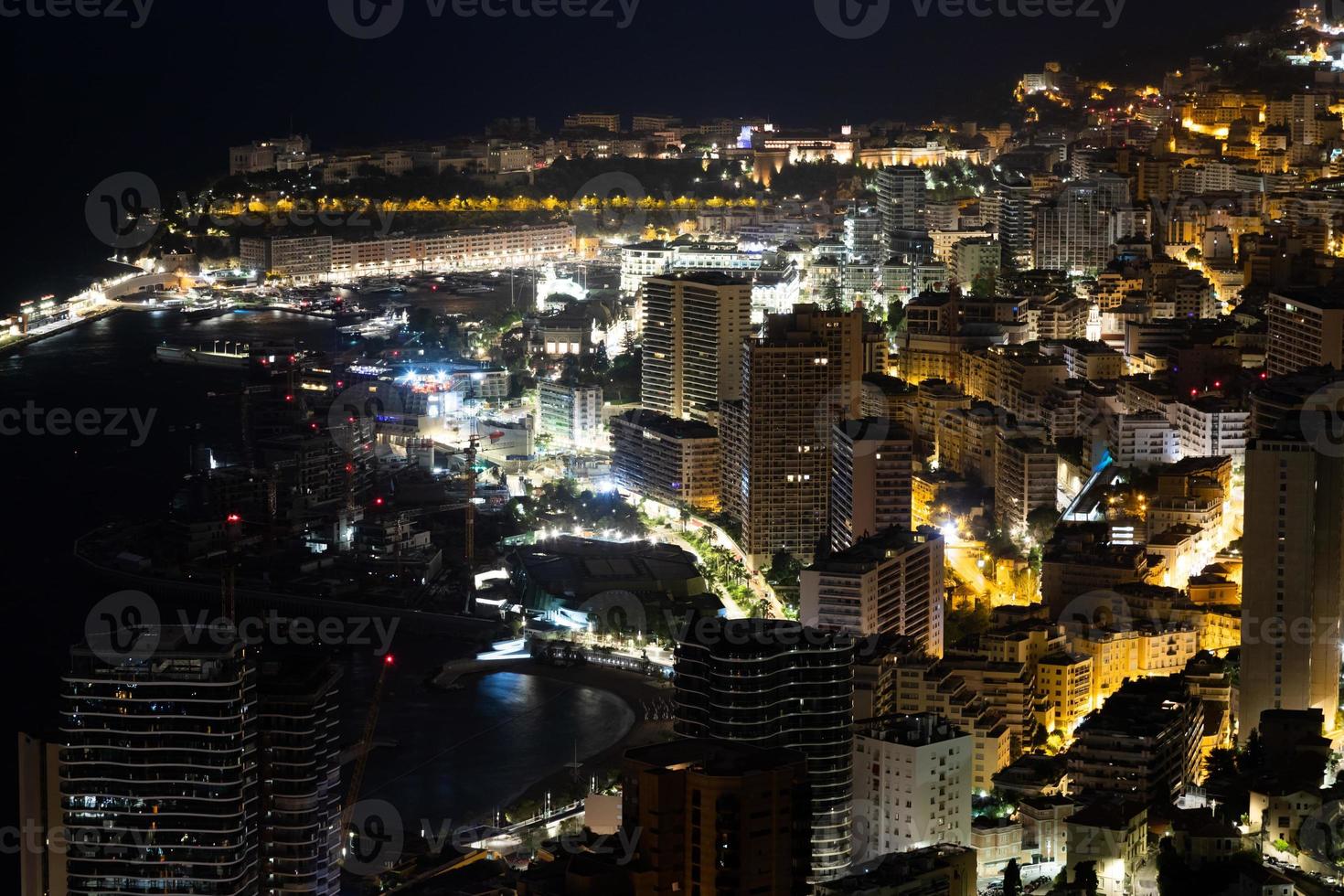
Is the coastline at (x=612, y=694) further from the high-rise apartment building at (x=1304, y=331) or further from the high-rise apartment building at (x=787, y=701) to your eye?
the high-rise apartment building at (x=1304, y=331)

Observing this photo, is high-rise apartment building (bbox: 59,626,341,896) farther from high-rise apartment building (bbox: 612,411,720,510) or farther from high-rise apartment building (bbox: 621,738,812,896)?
high-rise apartment building (bbox: 612,411,720,510)

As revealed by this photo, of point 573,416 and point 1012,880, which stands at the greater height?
point 573,416

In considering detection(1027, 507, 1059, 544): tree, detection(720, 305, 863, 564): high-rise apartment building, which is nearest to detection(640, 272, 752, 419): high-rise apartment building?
detection(720, 305, 863, 564): high-rise apartment building

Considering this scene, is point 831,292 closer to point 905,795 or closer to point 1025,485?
point 1025,485

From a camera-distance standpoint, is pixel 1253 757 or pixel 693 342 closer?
pixel 1253 757

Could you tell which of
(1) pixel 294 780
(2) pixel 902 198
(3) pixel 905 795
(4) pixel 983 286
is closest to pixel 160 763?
(1) pixel 294 780

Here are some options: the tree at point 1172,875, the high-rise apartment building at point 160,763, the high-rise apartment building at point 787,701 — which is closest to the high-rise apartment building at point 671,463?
the high-rise apartment building at point 787,701

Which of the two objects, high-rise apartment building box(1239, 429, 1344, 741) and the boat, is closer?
high-rise apartment building box(1239, 429, 1344, 741)

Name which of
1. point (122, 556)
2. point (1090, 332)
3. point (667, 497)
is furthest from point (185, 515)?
point (1090, 332)
